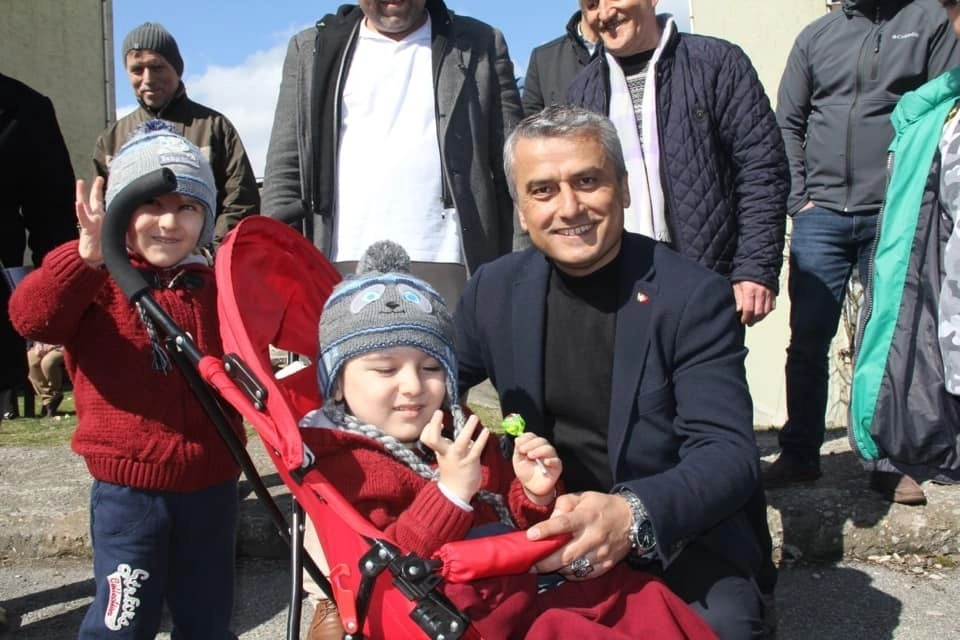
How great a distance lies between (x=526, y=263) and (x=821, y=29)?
241 cm

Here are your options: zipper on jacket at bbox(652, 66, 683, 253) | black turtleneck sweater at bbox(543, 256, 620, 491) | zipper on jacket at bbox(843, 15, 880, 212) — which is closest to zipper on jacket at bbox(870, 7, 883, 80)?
zipper on jacket at bbox(843, 15, 880, 212)

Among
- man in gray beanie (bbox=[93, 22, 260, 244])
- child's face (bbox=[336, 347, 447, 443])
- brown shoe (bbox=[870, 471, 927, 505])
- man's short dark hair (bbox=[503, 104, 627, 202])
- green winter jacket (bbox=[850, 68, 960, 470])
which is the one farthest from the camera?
man in gray beanie (bbox=[93, 22, 260, 244])

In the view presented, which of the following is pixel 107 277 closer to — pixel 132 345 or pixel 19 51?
pixel 132 345

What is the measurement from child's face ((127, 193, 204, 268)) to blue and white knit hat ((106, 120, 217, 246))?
0.14 ft

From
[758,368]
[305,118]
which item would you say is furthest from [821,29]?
[758,368]

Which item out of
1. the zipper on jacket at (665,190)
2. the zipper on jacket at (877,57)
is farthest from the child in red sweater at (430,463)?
the zipper on jacket at (877,57)

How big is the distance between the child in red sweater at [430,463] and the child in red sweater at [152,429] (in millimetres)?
505

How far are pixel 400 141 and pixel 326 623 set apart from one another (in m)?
2.01

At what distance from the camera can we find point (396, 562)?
1470 millimetres

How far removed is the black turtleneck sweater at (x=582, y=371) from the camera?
Answer: 2.26 metres

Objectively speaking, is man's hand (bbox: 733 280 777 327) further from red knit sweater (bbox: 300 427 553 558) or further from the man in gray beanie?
the man in gray beanie

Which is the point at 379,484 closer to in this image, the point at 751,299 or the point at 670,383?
the point at 670,383

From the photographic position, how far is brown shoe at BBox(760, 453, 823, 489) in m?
4.00

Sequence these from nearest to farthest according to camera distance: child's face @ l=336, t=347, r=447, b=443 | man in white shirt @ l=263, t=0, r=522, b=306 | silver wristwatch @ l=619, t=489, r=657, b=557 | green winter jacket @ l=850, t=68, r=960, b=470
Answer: silver wristwatch @ l=619, t=489, r=657, b=557 < child's face @ l=336, t=347, r=447, b=443 < green winter jacket @ l=850, t=68, r=960, b=470 < man in white shirt @ l=263, t=0, r=522, b=306
